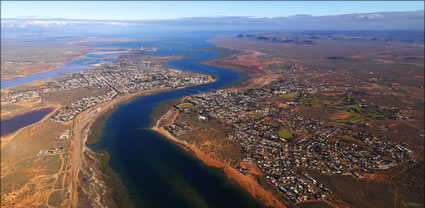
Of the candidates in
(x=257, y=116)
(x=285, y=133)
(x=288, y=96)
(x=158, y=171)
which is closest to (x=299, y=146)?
(x=285, y=133)

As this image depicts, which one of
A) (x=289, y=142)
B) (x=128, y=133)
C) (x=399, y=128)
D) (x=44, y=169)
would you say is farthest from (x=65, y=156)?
(x=399, y=128)

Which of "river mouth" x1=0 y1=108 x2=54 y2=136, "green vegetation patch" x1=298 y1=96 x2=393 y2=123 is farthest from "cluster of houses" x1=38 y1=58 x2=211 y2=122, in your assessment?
"green vegetation patch" x1=298 y1=96 x2=393 y2=123

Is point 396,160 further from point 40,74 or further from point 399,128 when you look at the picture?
point 40,74

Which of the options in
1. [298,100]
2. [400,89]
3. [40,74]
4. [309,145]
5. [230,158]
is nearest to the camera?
[230,158]

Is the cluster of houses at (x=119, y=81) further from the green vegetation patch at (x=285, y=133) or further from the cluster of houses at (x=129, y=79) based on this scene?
Result: the green vegetation patch at (x=285, y=133)

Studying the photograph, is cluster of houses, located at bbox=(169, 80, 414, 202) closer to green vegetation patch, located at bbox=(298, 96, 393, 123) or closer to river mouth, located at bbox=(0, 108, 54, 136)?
green vegetation patch, located at bbox=(298, 96, 393, 123)
